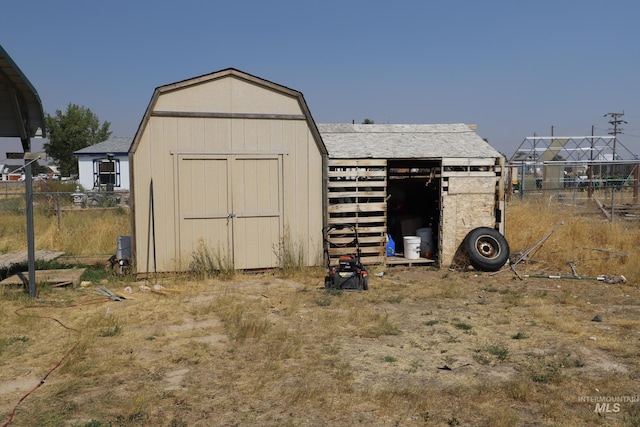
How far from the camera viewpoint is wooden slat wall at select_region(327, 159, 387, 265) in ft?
38.0

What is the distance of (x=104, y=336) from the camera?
6.83 meters

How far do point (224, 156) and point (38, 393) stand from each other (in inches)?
256

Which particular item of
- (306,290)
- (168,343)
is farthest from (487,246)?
(168,343)

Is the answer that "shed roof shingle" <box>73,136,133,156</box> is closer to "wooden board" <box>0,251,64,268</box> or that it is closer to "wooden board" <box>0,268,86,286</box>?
"wooden board" <box>0,251,64,268</box>

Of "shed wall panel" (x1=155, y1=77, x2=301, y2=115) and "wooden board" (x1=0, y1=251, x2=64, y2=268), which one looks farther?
"wooden board" (x1=0, y1=251, x2=64, y2=268)

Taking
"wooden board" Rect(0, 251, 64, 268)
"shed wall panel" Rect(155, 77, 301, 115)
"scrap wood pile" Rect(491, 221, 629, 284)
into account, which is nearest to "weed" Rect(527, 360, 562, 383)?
"scrap wood pile" Rect(491, 221, 629, 284)

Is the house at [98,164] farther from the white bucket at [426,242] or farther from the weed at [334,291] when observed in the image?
the weed at [334,291]

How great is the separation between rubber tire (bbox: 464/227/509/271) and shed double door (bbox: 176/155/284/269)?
166 inches

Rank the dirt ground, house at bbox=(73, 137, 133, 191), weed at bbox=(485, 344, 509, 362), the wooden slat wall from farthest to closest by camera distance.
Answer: house at bbox=(73, 137, 133, 191)
the wooden slat wall
weed at bbox=(485, 344, 509, 362)
the dirt ground

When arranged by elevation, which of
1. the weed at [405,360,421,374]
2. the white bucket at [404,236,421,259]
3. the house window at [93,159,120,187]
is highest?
the house window at [93,159,120,187]

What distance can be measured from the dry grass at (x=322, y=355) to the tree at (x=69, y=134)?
37.6 meters

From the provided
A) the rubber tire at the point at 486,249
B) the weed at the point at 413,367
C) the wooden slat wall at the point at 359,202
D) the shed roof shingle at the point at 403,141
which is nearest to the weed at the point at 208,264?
the wooden slat wall at the point at 359,202

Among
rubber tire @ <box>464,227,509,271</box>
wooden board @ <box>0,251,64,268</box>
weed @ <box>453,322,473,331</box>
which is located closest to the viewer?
weed @ <box>453,322,473,331</box>

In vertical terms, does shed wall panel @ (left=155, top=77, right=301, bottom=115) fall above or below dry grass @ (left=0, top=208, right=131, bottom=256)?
above
